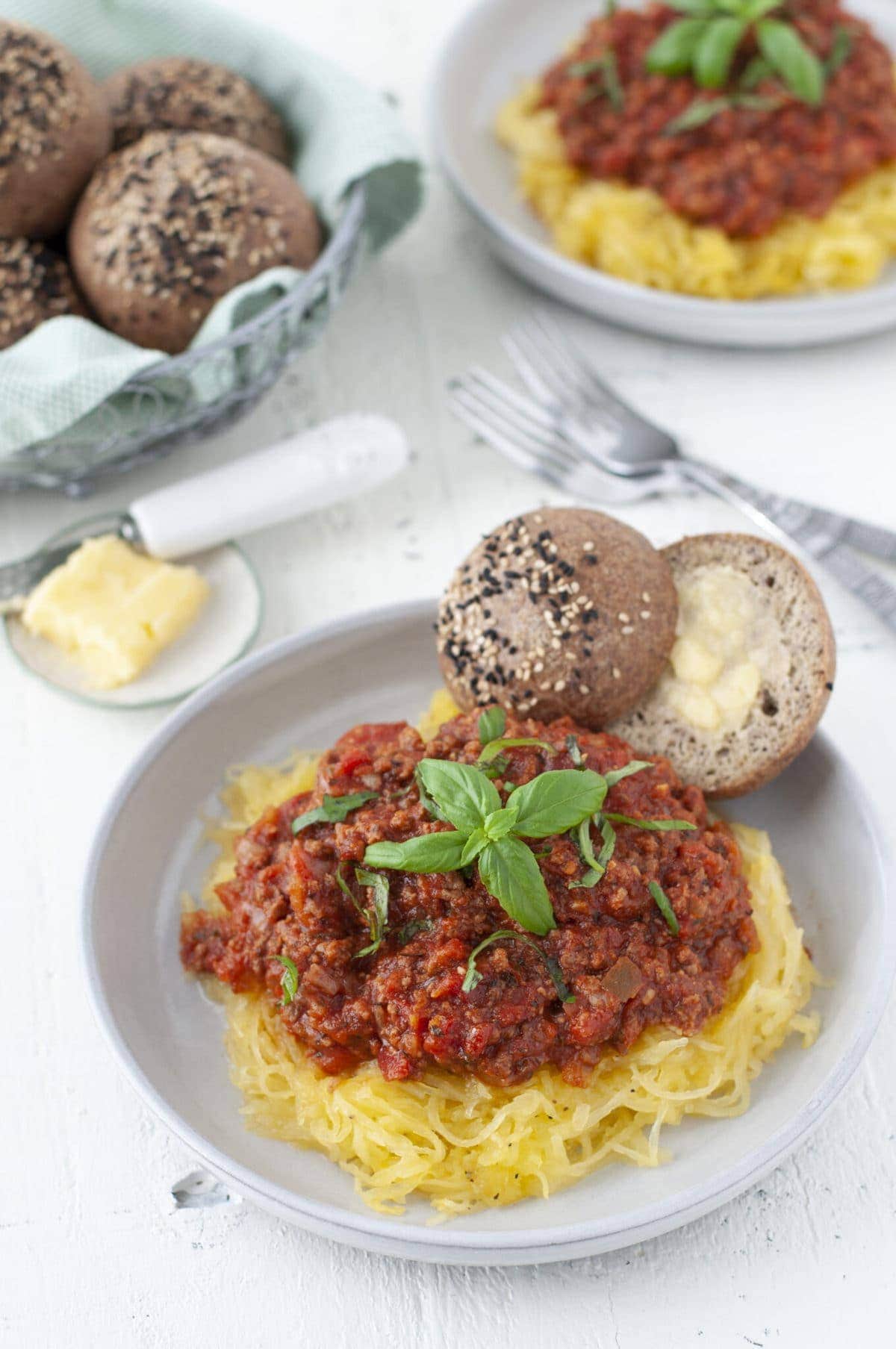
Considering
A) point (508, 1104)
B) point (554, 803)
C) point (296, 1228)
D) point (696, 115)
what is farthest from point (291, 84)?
point (296, 1228)

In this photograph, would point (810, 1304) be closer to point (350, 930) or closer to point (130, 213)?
point (350, 930)

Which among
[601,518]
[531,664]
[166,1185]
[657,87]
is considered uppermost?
[657,87]

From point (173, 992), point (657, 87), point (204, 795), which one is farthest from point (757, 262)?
point (173, 992)

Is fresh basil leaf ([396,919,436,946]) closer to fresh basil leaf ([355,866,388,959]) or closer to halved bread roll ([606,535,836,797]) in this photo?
fresh basil leaf ([355,866,388,959])

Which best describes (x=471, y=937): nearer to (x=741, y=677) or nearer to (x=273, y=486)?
(x=741, y=677)

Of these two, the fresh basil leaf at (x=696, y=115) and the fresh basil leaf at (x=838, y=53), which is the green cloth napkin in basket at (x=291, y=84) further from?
the fresh basil leaf at (x=838, y=53)

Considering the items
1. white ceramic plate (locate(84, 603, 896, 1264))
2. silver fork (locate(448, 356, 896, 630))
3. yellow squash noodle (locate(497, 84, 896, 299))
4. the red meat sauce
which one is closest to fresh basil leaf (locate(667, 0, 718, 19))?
the red meat sauce
